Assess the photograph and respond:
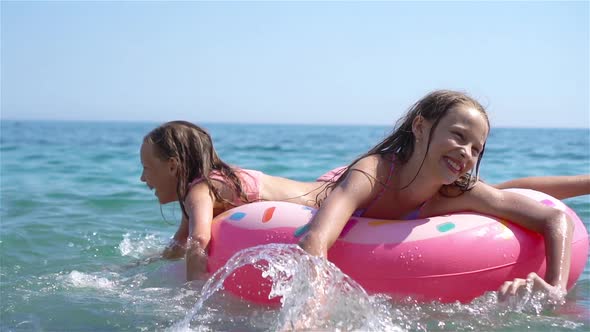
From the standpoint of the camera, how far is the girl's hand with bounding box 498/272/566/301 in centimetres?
338

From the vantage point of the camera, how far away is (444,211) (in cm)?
375

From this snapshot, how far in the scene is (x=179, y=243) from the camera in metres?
4.71

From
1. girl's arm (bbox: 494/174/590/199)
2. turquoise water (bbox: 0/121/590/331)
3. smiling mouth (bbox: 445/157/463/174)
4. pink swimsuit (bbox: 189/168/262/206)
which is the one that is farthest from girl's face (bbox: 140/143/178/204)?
girl's arm (bbox: 494/174/590/199)

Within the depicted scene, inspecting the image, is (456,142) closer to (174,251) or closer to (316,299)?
(316,299)

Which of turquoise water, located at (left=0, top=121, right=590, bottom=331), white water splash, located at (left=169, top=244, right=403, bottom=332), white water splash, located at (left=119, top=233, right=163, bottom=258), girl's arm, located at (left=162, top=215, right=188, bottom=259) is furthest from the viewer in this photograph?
white water splash, located at (left=119, top=233, right=163, bottom=258)

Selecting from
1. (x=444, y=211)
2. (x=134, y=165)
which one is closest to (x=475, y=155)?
(x=444, y=211)

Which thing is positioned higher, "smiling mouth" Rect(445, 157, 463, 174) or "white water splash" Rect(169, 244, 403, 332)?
"smiling mouth" Rect(445, 157, 463, 174)

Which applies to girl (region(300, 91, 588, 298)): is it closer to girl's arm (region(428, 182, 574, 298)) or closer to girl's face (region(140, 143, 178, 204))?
girl's arm (region(428, 182, 574, 298))

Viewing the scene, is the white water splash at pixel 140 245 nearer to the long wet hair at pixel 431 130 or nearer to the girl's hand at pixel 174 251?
the girl's hand at pixel 174 251

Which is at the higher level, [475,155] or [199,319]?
[475,155]

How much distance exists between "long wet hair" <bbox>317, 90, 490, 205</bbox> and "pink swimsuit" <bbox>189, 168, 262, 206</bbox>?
80cm

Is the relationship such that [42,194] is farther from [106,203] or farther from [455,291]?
[455,291]

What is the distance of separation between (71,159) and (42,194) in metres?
7.29

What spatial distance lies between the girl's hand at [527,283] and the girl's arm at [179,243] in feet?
6.88
